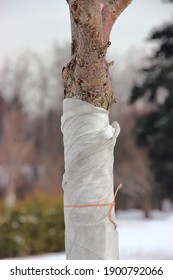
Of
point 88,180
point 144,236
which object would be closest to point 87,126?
point 88,180

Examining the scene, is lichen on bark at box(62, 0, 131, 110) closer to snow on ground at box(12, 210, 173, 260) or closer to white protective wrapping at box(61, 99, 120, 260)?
white protective wrapping at box(61, 99, 120, 260)

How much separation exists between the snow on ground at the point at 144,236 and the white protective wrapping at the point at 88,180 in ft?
8.44

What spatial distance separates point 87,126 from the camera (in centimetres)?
150

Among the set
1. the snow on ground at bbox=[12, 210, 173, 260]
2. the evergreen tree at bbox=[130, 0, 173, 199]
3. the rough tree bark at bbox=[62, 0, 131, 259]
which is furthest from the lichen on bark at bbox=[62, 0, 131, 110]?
the evergreen tree at bbox=[130, 0, 173, 199]

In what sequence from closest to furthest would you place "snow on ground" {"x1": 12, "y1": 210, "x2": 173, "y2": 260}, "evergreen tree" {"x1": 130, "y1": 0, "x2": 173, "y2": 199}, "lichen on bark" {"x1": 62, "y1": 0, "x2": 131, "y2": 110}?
1. "lichen on bark" {"x1": 62, "y1": 0, "x2": 131, "y2": 110}
2. "snow on ground" {"x1": 12, "y1": 210, "x2": 173, "y2": 260}
3. "evergreen tree" {"x1": 130, "y1": 0, "x2": 173, "y2": 199}

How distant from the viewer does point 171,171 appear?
5.17 meters

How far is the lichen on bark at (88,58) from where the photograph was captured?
144 cm

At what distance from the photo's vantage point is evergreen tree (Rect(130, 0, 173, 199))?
5.02 meters

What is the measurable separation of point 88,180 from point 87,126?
0.52 feet

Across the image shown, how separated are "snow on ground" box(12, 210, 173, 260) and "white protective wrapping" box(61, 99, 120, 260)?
2.57 m

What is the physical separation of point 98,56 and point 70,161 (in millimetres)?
314

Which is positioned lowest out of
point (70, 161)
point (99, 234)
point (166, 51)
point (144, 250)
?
point (144, 250)
